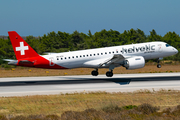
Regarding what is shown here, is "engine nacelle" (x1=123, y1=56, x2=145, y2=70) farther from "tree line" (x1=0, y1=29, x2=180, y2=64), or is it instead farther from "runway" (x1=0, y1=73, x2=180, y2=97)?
"tree line" (x1=0, y1=29, x2=180, y2=64)

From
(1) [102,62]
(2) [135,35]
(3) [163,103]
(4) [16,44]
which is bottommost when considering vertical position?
(3) [163,103]

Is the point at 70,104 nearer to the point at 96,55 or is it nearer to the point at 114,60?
the point at 114,60

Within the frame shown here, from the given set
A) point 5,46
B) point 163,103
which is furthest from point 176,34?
point 163,103

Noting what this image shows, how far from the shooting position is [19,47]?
1389 inches

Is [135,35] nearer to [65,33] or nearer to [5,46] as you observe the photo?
[65,33]

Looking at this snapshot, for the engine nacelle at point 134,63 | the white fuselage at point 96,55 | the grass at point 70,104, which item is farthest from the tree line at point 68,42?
the grass at point 70,104

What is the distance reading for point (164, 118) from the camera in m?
12.4

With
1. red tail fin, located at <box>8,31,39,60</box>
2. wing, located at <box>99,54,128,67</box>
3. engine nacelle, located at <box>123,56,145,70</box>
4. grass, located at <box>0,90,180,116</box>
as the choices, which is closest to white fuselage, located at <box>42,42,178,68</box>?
wing, located at <box>99,54,128,67</box>

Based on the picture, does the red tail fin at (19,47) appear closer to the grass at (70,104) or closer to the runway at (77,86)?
the runway at (77,86)

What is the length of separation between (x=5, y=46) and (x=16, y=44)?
53.5 m

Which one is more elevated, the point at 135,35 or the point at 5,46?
the point at 135,35

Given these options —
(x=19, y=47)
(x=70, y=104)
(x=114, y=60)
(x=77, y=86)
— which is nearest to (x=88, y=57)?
(x=114, y=60)

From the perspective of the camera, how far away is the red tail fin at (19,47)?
34.9m

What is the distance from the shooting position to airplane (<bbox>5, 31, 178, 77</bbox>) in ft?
115
